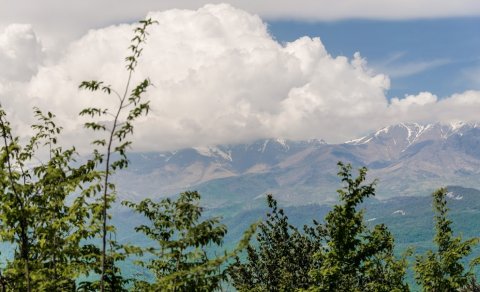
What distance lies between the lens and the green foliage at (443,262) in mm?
37688

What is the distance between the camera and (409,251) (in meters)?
44.2

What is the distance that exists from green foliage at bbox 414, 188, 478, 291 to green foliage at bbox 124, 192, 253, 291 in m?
26.7

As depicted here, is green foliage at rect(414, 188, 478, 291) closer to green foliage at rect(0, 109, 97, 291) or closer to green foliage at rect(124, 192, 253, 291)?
green foliage at rect(124, 192, 253, 291)

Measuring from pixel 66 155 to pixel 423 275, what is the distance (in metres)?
33.5

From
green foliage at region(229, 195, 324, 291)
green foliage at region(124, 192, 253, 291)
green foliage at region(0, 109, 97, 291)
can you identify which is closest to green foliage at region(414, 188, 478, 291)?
green foliage at region(229, 195, 324, 291)

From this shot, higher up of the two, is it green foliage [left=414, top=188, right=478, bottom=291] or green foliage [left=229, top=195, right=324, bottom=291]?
green foliage [left=229, top=195, right=324, bottom=291]

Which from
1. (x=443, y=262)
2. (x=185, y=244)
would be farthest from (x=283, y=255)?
(x=185, y=244)

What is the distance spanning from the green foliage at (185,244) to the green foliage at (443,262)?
26.7 metres

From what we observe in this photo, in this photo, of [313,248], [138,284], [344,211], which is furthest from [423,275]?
[138,284]

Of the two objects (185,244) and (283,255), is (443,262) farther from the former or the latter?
(185,244)

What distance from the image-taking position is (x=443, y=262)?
38719mm

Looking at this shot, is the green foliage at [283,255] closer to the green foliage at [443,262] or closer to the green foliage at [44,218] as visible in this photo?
the green foliage at [443,262]

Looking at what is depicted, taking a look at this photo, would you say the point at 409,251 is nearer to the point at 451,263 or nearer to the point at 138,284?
the point at 451,263

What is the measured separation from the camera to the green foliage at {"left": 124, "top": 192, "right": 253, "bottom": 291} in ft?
41.0
